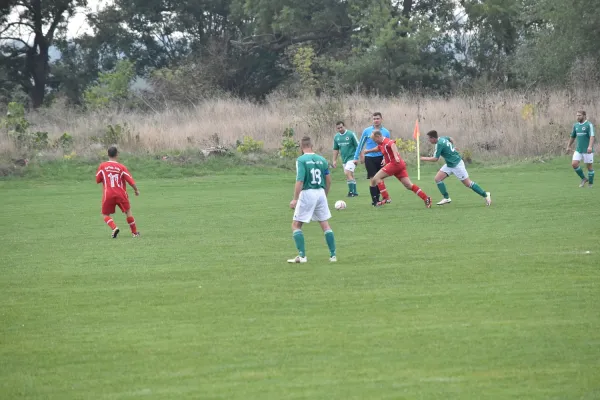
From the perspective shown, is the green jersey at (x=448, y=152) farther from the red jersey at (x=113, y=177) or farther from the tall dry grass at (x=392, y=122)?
the tall dry grass at (x=392, y=122)

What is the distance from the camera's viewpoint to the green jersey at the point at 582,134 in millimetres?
24781

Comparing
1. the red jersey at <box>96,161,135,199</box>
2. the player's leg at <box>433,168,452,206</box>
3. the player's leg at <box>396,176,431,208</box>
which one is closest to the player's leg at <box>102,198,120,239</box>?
the red jersey at <box>96,161,135,199</box>

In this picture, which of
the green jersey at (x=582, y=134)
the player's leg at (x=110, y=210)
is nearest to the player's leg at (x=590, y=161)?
the green jersey at (x=582, y=134)

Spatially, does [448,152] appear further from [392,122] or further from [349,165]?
[392,122]

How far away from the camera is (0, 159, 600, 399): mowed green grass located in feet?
25.8

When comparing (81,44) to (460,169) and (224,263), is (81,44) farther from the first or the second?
(224,263)

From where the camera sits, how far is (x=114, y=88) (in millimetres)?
55281

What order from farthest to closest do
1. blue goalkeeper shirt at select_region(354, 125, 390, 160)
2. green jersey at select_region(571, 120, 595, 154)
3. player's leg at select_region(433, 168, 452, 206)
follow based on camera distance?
green jersey at select_region(571, 120, 595, 154) → blue goalkeeper shirt at select_region(354, 125, 390, 160) → player's leg at select_region(433, 168, 452, 206)

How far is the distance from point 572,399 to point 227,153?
102ft

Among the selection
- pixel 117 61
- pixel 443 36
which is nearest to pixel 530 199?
pixel 443 36

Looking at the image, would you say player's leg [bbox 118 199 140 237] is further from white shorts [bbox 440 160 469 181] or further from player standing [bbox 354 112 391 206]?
white shorts [bbox 440 160 469 181]

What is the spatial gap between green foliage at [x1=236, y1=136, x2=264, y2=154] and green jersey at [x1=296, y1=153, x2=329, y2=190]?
2362 centimetres

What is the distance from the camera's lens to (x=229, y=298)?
11.6m

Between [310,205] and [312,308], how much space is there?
10.6 ft
